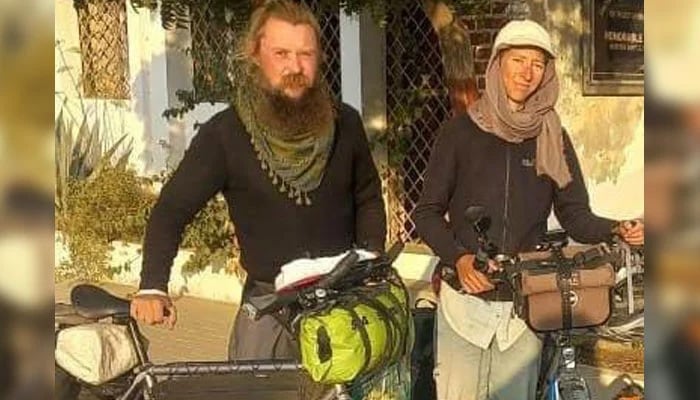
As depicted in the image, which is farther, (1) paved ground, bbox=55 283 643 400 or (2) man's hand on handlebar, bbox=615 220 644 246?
(1) paved ground, bbox=55 283 643 400

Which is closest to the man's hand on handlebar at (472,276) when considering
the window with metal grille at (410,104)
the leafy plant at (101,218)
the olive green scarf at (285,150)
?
the olive green scarf at (285,150)

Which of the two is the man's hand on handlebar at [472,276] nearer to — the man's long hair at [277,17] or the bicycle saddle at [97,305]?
the man's long hair at [277,17]

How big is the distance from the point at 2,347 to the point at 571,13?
5.05 metres

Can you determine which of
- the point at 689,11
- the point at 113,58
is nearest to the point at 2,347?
the point at 689,11

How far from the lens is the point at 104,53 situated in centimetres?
889

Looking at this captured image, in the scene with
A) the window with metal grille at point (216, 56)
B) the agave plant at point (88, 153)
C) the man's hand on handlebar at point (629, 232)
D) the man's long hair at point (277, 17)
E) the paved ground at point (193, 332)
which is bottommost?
the paved ground at point (193, 332)

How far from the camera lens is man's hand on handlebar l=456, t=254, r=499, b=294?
3.11 m

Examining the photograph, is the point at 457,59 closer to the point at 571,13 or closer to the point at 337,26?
the point at 571,13

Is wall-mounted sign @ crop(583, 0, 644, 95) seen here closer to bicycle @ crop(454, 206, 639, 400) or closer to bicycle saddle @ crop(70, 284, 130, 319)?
bicycle @ crop(454, 206, 639, 400)

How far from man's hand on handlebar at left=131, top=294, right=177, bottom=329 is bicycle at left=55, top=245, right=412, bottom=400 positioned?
0.05 metres

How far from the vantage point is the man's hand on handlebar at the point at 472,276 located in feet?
10.2

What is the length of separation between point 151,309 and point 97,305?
153 mm

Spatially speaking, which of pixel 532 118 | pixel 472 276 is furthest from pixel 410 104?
pixel 472 276

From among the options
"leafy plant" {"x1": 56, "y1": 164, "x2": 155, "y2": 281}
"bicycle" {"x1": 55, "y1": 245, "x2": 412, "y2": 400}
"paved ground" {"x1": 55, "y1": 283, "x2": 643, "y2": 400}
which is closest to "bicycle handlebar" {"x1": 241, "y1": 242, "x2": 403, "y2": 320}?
"bicycle" {"x1": 55, "y1": 245, "x2": 412, "y2": 400}
